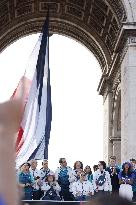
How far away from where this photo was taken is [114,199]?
7.66ft

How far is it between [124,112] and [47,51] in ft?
25.4

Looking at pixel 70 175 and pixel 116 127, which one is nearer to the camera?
pixel 70 175

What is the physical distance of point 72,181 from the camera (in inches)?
589

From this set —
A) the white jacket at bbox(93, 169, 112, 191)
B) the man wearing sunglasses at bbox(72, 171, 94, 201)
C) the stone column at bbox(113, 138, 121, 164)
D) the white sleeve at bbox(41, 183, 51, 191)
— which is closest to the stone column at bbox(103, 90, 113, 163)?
the stone column at bbox(113, 138, 121, 164)

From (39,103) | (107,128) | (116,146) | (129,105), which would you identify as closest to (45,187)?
(39,103)

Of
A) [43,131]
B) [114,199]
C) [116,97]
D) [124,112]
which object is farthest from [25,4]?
[114,199]

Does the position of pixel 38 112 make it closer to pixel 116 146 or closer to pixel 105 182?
pixel 105 182

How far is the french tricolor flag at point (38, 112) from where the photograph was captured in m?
Result: 13.4

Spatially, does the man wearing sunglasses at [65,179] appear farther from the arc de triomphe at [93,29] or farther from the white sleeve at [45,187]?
the arc de triomphe at [93,29]

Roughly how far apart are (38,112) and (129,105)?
8.20m

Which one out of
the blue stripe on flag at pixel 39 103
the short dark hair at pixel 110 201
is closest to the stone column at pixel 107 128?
the blue stripe on flag at pixel 39 103

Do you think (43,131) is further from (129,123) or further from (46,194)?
(129,123)

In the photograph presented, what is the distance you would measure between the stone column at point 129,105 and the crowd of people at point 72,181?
6.37 meters

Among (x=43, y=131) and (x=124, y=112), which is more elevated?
(x=124, y=112)
